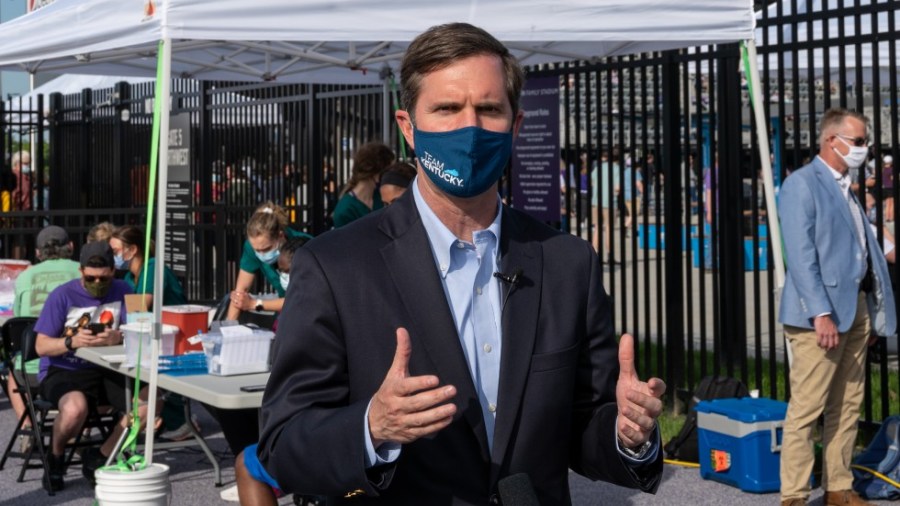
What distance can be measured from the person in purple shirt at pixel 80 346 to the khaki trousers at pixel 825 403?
3.75m

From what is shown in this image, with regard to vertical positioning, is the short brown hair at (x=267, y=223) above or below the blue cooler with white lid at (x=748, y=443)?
above

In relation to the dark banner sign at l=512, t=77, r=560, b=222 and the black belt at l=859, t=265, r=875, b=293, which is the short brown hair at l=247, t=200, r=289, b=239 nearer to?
the dark banner sign at l=512, t=77, r=560, b=222

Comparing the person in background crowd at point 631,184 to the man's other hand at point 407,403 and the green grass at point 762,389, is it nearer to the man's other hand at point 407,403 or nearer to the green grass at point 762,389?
the green grass at point 762,389

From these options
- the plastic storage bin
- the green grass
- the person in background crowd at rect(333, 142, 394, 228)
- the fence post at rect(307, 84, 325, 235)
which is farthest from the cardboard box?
the fence post at rect(307, 84, 325, 235)

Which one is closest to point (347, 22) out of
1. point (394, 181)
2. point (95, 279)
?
point (394, 181)

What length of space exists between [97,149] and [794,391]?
45.4 ft

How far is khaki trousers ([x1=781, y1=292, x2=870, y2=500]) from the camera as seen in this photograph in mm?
6562

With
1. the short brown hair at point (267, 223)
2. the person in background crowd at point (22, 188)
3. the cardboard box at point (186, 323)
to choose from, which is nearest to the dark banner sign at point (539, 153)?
the short brown hair at point (267, 223)

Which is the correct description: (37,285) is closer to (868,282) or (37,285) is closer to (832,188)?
(832,188)

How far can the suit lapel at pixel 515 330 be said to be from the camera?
2191 mm

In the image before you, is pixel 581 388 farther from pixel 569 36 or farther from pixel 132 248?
pixel 132 248

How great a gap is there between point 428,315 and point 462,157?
0.29 m

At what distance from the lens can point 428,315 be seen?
2.20 metres

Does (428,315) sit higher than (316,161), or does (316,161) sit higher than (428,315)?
(316,161)
